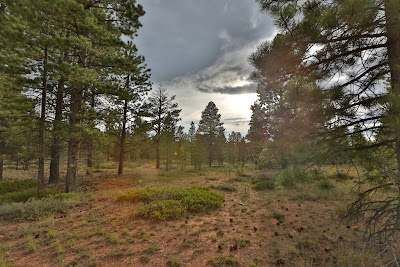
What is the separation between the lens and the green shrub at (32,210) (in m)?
6.04

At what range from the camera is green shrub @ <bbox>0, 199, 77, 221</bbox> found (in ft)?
19.8

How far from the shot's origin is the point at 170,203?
282 inches

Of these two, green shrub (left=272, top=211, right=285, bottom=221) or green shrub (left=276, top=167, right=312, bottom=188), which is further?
green shrub (left=272, top=211, right=285, bottom=221)

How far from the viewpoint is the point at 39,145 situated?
27.6ft

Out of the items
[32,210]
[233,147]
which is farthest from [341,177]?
[233,147]

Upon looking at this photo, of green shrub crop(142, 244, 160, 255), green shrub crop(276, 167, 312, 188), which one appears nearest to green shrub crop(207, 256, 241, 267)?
green shrub crop(142, 244, 160, 255)

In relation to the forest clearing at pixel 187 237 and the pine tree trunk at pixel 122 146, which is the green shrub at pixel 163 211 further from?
the pine tree trunk at pixel 122 146

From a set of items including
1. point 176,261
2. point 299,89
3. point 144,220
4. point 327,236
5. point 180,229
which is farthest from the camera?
point 144,220

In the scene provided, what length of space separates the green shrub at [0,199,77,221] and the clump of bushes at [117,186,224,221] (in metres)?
2.36

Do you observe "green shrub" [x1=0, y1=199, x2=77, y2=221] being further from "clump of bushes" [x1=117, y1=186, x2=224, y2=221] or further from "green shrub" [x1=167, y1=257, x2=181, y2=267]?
"green shrub" [x1=167, y1=257, x2=181, y2=267]

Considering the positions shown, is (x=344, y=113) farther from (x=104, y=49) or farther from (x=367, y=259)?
(x=104, y=49)

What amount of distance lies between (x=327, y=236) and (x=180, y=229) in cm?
480

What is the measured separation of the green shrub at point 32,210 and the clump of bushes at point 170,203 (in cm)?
236

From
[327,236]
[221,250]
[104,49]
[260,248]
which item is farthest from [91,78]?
[327,236]
